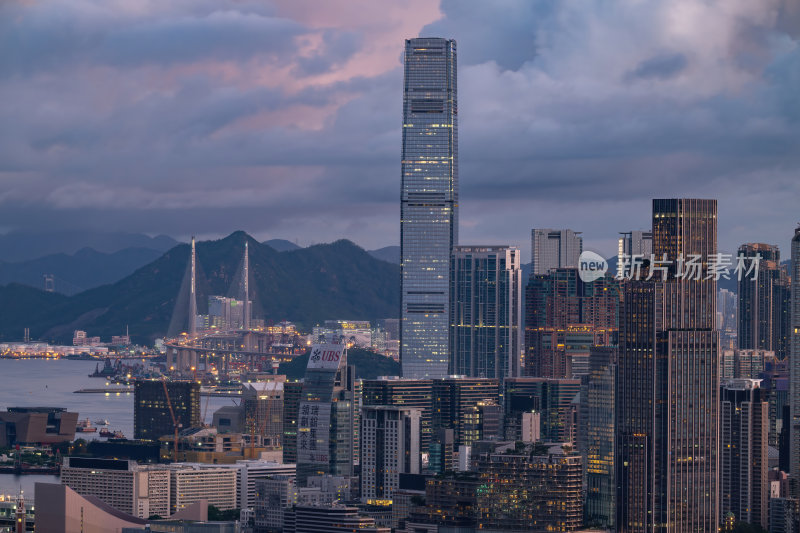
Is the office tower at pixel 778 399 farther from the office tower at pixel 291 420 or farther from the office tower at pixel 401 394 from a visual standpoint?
the office tower at pixel 291 420

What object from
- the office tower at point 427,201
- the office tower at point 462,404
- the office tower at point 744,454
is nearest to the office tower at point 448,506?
the office tower at point 744,454

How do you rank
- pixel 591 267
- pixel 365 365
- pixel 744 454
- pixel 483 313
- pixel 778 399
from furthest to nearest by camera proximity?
pixel 365 365 → pixel 483 313 → pixel 591 267 → pixel 778 399 → pixel 744 454

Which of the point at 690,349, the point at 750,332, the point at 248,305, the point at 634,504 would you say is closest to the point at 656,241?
the point at 690,349

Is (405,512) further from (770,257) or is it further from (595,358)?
(770,257)

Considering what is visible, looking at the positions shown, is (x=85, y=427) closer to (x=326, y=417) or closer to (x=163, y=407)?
(x=163, y=407)

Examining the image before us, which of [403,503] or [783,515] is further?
[403,503]

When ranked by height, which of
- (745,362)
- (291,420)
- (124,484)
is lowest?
(124,484)

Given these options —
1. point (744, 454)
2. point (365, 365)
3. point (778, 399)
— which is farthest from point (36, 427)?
point (744, 454)
